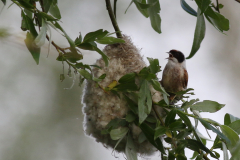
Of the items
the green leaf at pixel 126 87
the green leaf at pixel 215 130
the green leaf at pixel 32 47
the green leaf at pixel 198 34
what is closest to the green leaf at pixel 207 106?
the green leaf at pixel 215 130

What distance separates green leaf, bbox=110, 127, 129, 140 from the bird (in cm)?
46

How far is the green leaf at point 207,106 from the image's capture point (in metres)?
1.39

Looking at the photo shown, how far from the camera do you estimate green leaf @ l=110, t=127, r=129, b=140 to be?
1382 millimetres

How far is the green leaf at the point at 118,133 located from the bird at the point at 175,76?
1.50ft

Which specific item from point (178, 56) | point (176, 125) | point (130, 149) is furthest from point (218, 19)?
point (178, 56)

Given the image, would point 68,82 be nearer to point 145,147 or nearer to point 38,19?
point 145,147

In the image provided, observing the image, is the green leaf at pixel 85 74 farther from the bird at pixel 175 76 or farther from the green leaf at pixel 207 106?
the bird at pixel 175 76

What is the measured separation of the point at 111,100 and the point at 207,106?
1.50 ft

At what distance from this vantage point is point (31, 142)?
3912mm

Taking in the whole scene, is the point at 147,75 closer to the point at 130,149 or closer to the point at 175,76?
the point at 130,149

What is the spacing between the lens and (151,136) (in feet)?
4.63

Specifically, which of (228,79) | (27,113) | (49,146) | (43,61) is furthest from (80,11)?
(228,79)

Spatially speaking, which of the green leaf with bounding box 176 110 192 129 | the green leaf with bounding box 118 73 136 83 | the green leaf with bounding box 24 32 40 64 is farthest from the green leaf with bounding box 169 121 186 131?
the green leaf with bounding box 24 32 40 64

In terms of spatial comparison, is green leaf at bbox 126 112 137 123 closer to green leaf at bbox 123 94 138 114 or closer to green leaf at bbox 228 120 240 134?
green leaf at bbox 123 94 138 114
